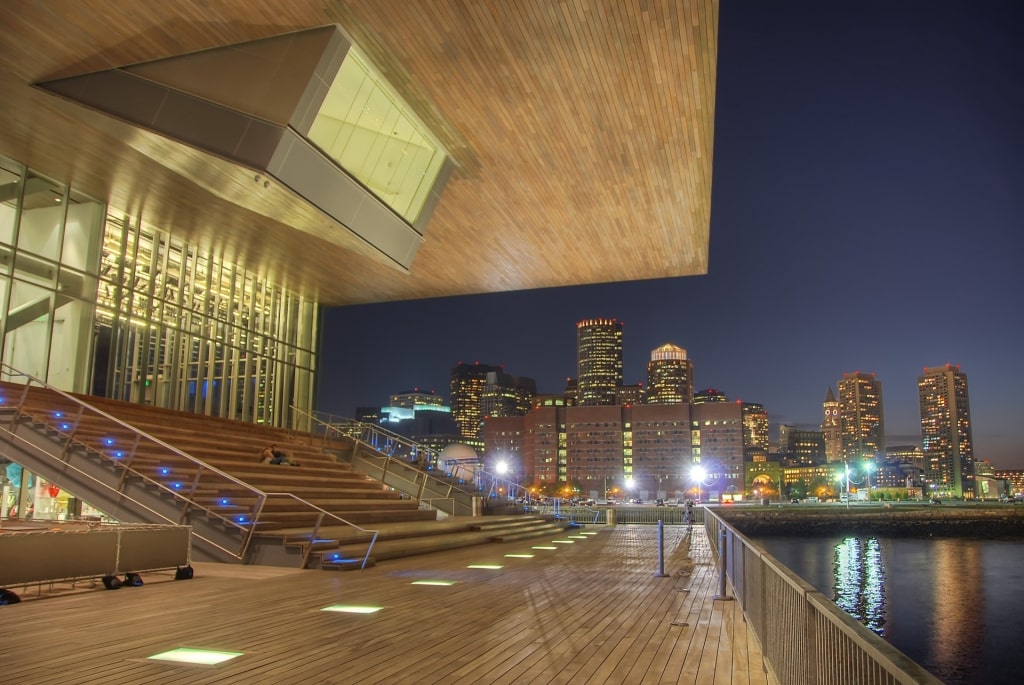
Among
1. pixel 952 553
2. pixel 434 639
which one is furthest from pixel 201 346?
pixel 952 553

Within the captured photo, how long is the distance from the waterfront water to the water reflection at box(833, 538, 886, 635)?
0.04m

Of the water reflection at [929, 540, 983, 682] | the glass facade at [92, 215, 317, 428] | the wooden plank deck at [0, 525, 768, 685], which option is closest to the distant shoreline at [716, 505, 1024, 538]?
the water reflection at [929, 540, 983, 682]

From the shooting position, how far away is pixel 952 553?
58.4 metres

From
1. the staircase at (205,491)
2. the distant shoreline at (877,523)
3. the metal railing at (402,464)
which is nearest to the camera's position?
the staircase at (205,491)

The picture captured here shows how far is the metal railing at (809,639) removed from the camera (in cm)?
229

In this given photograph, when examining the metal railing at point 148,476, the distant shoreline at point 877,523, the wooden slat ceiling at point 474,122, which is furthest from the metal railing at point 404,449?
the distant shoreline at point 877,523

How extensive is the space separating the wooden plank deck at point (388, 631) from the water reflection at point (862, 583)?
17536mm

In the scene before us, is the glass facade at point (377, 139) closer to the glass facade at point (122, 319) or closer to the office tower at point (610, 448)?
the glass facade at point (122, 319)

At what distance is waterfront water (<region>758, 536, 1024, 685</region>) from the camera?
25953 mm

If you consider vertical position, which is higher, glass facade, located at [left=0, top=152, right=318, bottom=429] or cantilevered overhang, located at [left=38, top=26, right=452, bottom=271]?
cantilevered overhang, located at [left=38, top=26, right=452, bottom=271]

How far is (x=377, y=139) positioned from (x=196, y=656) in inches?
448

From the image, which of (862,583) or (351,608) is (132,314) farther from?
(862,583)

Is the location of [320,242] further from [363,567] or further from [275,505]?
[363,567]

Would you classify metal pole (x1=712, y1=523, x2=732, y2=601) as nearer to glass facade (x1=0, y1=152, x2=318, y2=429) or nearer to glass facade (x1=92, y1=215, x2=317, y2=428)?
glass facade (x1=0, y1=152, x2=318, y2=429)
